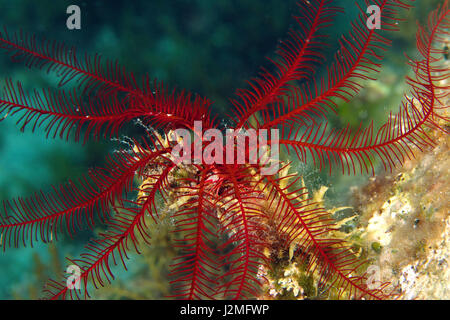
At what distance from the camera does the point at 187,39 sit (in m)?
3.45

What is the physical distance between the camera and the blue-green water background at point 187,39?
3.40 metres

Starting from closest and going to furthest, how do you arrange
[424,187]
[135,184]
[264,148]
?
[424,187], [264,148], [135,184]

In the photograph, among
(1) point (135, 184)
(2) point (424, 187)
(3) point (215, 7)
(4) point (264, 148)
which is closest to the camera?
(2) point (424, 187)

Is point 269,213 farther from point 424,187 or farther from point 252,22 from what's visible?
point 252,22

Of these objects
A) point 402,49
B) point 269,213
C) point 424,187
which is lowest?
point 269,213

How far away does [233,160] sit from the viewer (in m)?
2.74

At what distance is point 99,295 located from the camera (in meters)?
3.94

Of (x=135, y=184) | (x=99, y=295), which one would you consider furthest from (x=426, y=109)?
(x=99, y=295)

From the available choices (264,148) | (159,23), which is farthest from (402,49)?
(159,23)

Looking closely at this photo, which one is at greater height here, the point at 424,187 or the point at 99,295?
the point at 424,187

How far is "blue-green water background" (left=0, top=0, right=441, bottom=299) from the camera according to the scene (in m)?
3.40

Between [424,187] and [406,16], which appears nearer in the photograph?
[424,187]
